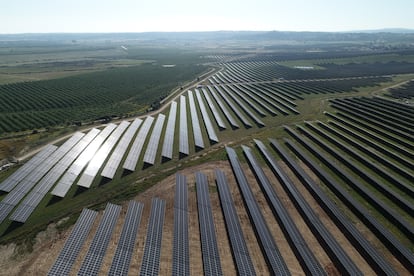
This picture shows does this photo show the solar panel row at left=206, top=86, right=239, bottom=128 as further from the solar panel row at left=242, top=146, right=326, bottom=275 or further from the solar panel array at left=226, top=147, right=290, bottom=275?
the solar panel row at left=242, top=146, right=326, bottom=275

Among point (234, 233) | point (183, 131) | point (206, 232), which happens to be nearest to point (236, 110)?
point (183, 131)

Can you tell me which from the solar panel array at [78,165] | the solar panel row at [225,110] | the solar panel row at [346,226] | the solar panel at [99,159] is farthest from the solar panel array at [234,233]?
the solar panel row at [225,110]

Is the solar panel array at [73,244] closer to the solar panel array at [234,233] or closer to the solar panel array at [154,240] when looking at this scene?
the solar panel array at [154,240]

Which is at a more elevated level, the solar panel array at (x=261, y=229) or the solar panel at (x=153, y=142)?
the solar panel at (x=153, y=142)

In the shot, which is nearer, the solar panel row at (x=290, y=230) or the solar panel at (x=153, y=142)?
the solar panel row at (x=290, y=230)

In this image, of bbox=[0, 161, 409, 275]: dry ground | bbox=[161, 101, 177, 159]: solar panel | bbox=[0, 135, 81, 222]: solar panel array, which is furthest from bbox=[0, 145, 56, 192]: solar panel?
bbox=[161, 101, 177, 159]: solar panel

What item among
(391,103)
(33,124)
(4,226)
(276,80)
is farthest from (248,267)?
(276,80)

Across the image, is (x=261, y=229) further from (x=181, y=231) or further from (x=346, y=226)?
(x=346, y=226)
